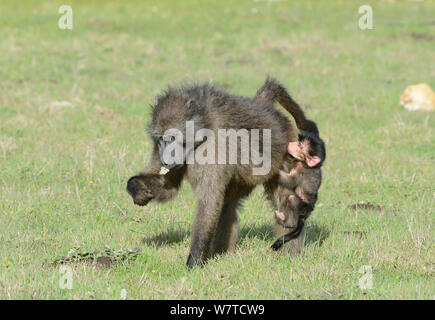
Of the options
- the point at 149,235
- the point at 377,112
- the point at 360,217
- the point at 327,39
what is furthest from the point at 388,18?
the point at 149,235

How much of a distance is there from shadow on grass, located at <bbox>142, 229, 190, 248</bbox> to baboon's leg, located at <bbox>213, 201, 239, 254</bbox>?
402 mm

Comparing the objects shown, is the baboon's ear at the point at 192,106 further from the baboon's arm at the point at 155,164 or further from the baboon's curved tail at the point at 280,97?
the baboon's curved tail at the point at 280,97

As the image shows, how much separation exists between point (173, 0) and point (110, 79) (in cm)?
922

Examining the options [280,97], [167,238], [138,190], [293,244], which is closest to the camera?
[138,190]

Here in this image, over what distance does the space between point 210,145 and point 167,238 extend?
1.32 meters

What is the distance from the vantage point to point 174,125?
5.36 meters

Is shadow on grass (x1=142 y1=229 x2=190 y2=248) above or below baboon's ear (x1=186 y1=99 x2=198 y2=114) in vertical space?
below

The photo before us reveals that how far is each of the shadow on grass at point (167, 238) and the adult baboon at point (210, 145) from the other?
1.55 feet

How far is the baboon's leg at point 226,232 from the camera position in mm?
6055

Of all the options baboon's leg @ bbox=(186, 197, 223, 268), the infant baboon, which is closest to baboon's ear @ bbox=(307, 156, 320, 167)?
the infant baboon

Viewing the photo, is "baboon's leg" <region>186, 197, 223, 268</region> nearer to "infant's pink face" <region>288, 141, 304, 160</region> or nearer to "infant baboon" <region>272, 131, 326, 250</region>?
"infant baboon" <region>272, 131, 326, 250</region>

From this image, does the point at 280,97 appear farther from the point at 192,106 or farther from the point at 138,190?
the point at 138,190

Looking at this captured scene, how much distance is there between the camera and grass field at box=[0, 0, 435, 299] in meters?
5.28

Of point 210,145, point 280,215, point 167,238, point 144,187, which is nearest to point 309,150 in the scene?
point 280,215
